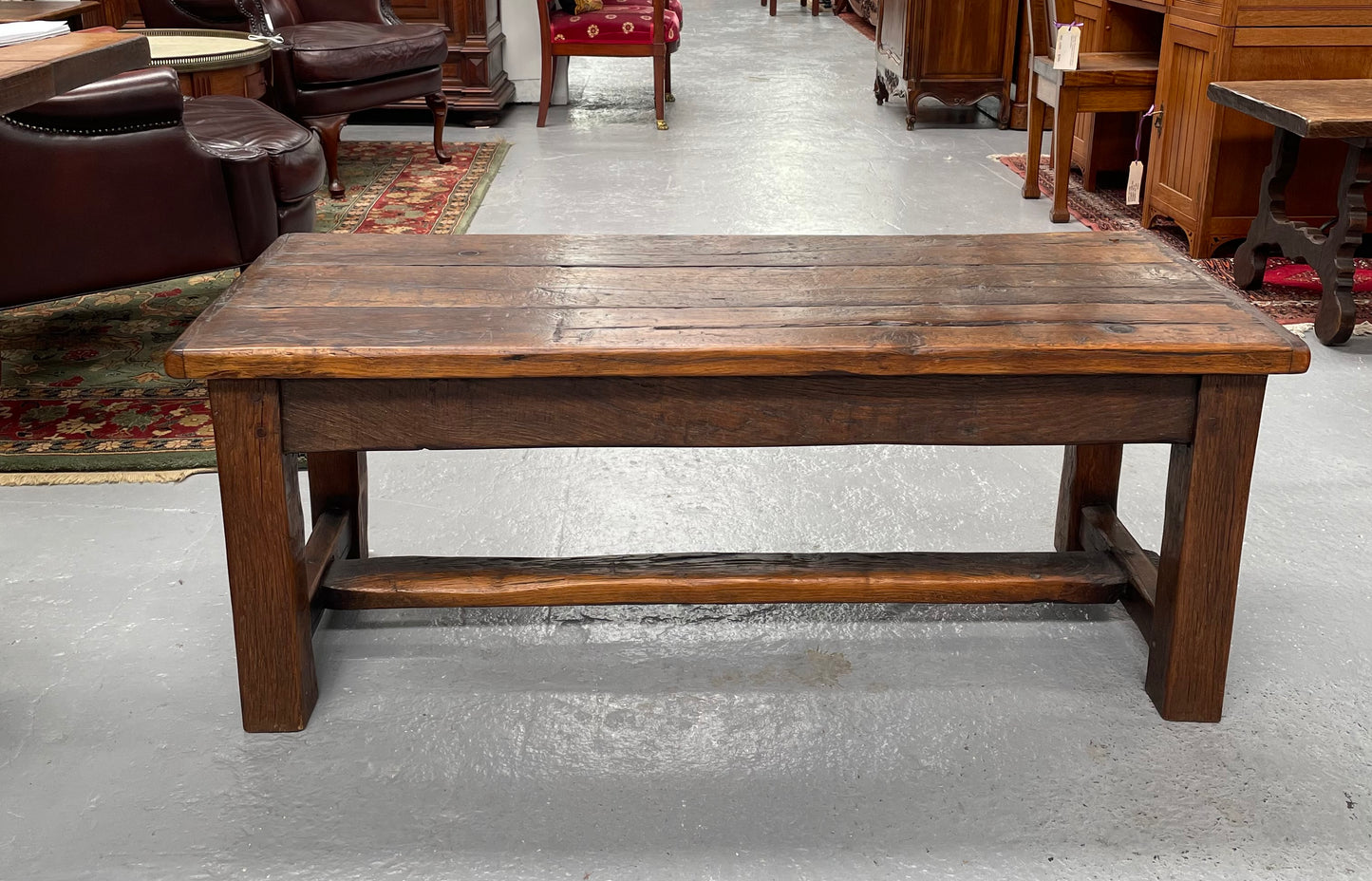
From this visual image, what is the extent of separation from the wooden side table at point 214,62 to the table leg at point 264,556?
261 centimetres

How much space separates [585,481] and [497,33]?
4.67m

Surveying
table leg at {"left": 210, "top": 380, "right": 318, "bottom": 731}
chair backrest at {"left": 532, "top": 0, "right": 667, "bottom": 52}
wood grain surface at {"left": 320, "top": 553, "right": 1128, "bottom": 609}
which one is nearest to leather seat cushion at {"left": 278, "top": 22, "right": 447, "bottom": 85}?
chair backrest at {"left": 532, "top": 0, "right": 667, "bottom": 52}

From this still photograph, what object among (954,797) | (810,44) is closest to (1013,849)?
(954,797)

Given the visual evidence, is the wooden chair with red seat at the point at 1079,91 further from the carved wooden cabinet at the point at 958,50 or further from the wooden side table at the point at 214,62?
the wooden side table at the point at 214,62

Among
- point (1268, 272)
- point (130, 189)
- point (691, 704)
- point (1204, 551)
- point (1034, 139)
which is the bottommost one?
point (691, 704)

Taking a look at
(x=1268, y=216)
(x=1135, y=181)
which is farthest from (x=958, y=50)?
(x=1268, y=216)

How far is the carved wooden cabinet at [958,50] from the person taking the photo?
6062 millimetres

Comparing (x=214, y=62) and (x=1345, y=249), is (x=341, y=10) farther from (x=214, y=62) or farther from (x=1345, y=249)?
(x=1345, y=249)

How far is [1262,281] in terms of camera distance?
3.76 metres

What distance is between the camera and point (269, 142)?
10.6ft

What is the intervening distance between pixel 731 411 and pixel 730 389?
0.10ft

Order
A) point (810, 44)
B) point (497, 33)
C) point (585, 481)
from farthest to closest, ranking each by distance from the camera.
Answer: point (810, 44) < point (497, 33) < point (585, 481)

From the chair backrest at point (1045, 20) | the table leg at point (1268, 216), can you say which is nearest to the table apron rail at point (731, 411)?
the table leg at point (1268, 216)

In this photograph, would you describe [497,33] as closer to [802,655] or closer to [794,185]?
[794,185]
